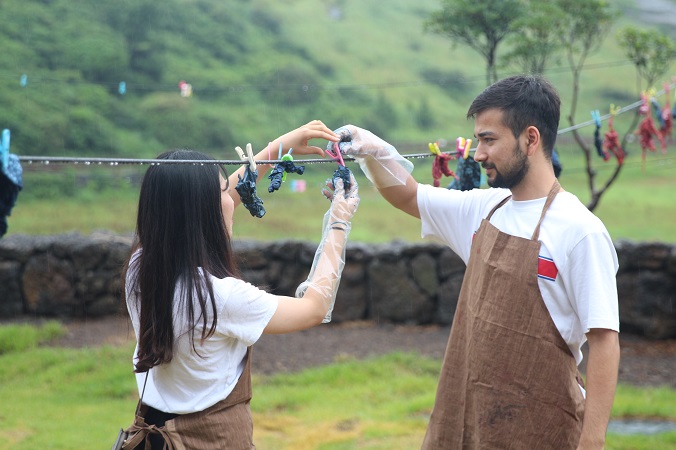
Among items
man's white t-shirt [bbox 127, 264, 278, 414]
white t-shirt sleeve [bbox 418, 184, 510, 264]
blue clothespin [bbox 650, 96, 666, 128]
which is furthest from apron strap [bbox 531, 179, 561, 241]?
blue clothespin [bbox 650, 96, 666, 128]

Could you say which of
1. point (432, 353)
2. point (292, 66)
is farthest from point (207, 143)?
point (432, 353)

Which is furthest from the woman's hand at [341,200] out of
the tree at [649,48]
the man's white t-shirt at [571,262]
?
the tree at [649,48]

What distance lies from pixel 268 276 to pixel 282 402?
223 centimetres

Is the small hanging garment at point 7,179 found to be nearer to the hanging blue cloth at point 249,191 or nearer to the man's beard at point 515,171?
the hanging blue cloth at point 249,191

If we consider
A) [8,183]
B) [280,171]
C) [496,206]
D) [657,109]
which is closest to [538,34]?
[657,109]

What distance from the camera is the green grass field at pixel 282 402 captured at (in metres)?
4.27

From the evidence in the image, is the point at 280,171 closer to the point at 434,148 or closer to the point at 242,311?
the point at 242,311

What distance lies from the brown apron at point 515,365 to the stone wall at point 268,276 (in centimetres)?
462

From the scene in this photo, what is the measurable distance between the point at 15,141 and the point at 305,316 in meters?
9.47

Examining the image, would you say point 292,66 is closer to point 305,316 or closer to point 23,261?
point 23,261

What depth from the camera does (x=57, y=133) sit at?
1038cm

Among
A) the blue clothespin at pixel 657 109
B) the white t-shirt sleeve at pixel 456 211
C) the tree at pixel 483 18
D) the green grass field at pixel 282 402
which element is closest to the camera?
the white t-shirt sleeve at pixel 456 211

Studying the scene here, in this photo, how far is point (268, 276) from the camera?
7.05 meters

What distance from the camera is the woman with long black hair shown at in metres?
1.82
